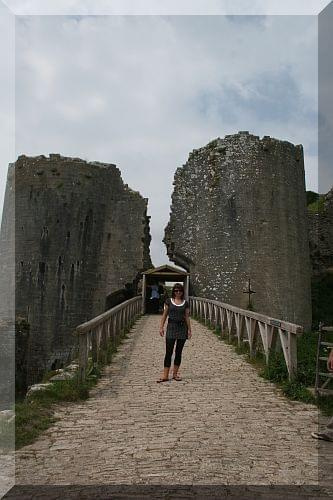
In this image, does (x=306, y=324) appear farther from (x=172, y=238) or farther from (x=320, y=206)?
(x=320, y=206)

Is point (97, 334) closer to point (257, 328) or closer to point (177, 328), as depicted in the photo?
point (177, 328)

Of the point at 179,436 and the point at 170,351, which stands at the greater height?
the point at 170,351

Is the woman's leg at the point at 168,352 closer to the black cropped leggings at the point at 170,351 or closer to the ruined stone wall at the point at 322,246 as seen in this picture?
the black cropped leggings at the point at 170,351

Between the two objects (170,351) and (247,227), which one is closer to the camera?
(170,351)

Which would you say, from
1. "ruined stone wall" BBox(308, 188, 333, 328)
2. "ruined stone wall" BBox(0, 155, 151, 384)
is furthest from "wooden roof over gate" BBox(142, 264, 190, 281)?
"ruined stone wall" BBox(308, 188, 333, 328)

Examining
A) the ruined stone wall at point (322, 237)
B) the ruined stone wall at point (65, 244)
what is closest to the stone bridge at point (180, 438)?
the ruined stone wall at point (65, 244)

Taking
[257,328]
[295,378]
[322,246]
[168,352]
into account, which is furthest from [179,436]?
[322,246]

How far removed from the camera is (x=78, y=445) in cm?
499

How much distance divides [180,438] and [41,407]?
2.11m

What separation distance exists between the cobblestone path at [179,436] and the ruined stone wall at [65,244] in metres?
13.0

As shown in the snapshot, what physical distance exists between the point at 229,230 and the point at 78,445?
16.7 m

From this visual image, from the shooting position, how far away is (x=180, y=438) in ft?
16.7

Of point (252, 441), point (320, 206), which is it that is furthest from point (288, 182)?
point (252, 441)

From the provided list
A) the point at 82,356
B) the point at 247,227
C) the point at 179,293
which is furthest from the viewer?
the point at 247,227
